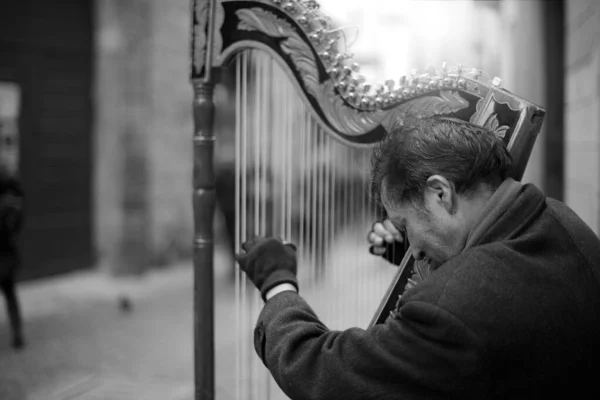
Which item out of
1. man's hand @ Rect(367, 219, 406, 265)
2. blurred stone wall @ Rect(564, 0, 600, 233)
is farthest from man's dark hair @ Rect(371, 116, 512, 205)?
blurred stone wall @ Rect(564, 0, 600, 233)

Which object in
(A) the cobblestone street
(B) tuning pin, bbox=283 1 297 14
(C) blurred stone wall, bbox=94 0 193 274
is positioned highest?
(B) tuning pin, bbox=283 1 297 14

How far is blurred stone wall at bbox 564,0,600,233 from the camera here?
7.09ft

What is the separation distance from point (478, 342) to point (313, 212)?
72cm

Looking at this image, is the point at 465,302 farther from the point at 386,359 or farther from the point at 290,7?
the point at 290,7

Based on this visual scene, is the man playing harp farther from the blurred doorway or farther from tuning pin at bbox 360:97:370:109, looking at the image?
the blurred doorway

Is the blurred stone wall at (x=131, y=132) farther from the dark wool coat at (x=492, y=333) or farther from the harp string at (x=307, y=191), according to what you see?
the dark wool coat at (x=492, y=333)

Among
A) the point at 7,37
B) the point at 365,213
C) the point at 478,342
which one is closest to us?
the point at 478,342

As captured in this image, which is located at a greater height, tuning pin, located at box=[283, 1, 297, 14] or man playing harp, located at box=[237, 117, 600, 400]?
tuning pin, located at box=[283, 1, 297, 14]

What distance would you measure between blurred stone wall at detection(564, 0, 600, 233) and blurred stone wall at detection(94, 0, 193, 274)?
12.8 ft

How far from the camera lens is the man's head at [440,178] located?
3.39 feet

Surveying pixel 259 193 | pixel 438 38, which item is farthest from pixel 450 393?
pixel 438 38

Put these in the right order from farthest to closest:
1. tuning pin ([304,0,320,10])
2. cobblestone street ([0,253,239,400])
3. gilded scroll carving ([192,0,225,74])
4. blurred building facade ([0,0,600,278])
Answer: blurred building facade ([0,0,600,278])
cobblestone street ([0,253,239,400])
gilded scroll carving ([192,0,225,74])
tuning pin ([304,0,320,10])

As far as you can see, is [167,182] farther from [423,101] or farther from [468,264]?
[468,264]

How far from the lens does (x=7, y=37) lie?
5.05 metres
